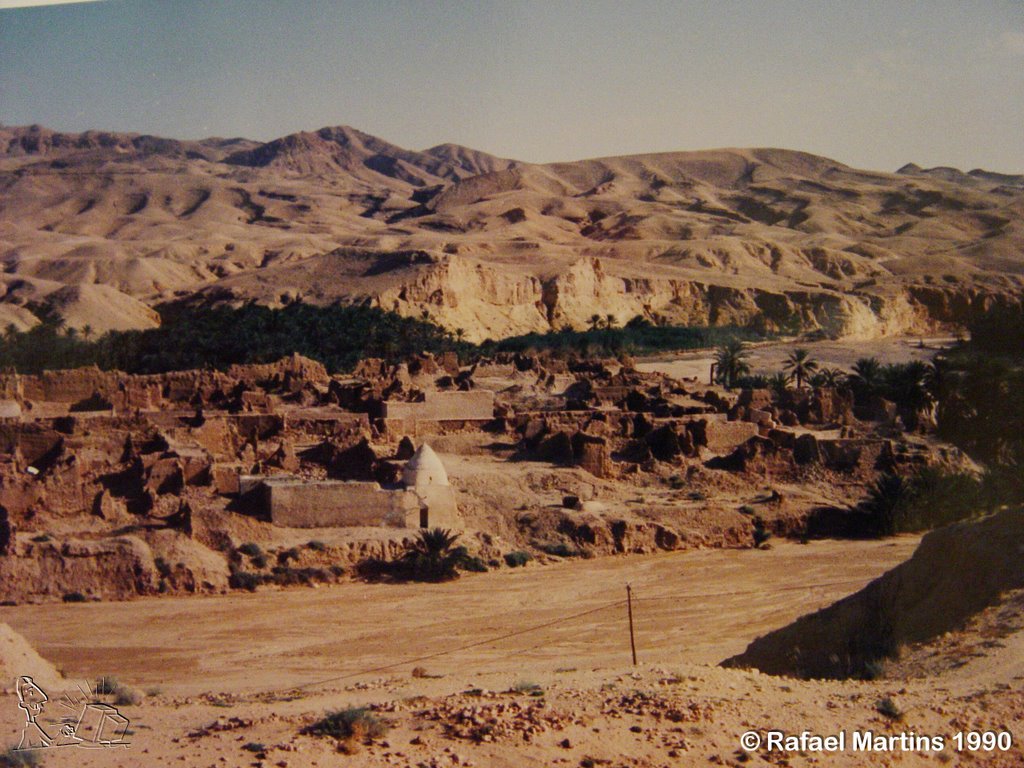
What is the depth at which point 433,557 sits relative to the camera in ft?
56.0

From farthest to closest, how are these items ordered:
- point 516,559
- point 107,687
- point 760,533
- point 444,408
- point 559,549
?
point 444,408 < point 760,533 < point 559,549 < point 516,559 < point 107,687

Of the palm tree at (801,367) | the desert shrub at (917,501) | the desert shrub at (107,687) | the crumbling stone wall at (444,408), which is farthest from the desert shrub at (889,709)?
the palm tree at (801,367)

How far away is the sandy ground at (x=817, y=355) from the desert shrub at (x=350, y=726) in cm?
2581

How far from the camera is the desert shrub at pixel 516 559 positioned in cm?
1791

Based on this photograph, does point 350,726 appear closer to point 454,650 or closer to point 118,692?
point 118,692

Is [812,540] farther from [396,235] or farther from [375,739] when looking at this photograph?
[396,235]

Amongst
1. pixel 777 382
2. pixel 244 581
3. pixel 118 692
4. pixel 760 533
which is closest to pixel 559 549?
pixel 760 533

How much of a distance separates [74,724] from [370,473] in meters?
11.4

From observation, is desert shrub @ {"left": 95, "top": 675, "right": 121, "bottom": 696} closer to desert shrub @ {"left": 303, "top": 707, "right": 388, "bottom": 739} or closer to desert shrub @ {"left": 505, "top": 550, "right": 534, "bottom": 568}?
desert shrub @ {"left": 303, "top": 707, "right": 388, "bottom": 739}

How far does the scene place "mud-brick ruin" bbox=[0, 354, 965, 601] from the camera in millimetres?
16312

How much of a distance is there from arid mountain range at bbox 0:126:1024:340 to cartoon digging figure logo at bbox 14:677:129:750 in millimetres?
27765

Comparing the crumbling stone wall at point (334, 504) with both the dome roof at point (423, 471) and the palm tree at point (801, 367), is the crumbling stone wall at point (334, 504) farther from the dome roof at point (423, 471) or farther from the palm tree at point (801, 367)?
the palm tree at point (801, 367)

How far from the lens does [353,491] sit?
1767 cm

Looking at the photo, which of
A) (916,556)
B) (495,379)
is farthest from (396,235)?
(916,556)
